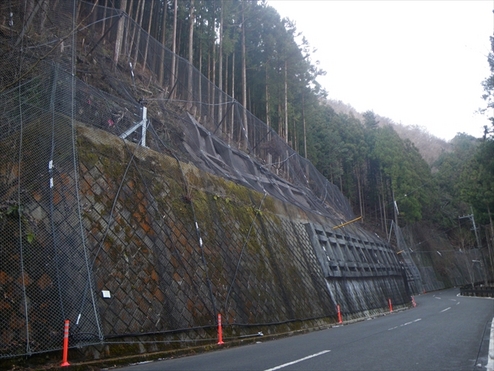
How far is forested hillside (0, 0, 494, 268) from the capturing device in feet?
79.8

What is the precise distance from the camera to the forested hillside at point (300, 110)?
2431cm

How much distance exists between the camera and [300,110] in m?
35.3

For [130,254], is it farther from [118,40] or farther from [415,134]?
[415,134]

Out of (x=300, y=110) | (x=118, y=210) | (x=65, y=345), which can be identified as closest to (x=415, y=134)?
(x=300, y=110)

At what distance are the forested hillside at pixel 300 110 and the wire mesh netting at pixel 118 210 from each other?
0.82 meters

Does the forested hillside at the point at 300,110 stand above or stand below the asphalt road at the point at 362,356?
above

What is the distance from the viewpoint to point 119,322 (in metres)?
7.23

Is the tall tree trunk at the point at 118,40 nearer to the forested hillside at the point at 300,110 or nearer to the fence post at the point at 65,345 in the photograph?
the forested hillside at the point at 300,110

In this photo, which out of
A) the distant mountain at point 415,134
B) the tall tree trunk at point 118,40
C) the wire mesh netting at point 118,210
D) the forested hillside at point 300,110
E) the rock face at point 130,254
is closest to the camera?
the rock face at point 130,254

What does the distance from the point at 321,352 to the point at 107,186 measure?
5.96 m

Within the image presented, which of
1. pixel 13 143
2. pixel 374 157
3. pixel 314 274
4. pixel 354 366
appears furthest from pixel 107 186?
pixel 374 157

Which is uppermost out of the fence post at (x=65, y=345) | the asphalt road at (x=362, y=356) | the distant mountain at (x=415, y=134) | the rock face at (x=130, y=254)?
the distant mountain at (x=415, y=134)

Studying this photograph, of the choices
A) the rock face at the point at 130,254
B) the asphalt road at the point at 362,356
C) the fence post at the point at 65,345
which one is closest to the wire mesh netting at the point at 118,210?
the rock face at the point at 130,254

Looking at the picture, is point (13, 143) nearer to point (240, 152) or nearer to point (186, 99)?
point (186, 99)
